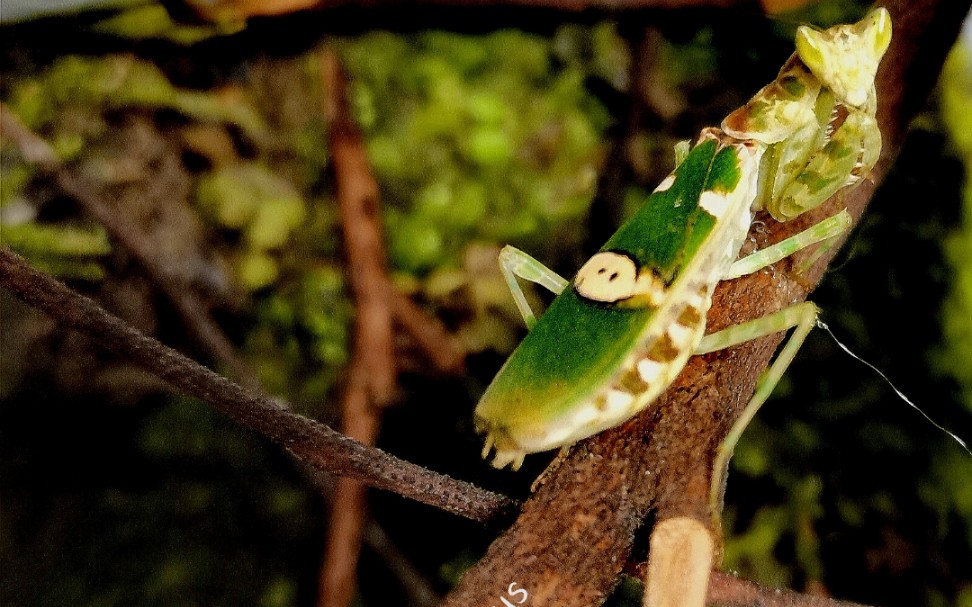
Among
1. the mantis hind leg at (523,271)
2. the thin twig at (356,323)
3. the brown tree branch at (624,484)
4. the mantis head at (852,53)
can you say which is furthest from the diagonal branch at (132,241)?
the mantis head at (852,53)

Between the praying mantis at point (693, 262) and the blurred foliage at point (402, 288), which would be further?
the blurred foliage at point (402, 288)

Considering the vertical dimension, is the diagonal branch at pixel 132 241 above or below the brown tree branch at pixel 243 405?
below

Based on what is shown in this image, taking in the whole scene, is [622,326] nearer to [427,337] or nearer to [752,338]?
[752,338]

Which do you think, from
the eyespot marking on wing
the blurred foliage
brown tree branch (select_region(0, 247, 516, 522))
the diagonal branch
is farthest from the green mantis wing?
the diagonal branch

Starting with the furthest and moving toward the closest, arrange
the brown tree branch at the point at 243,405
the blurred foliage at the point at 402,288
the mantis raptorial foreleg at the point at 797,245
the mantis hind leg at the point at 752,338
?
the blurred foliage at the point at 402,288 < the mantis raptorial foreleg at the point at 797,245 < the mantis hind leg at the point at 752,338 < the brown tree branch at the point at 243,405

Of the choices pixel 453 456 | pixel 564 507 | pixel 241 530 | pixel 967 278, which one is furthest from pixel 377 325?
pixel 967 278

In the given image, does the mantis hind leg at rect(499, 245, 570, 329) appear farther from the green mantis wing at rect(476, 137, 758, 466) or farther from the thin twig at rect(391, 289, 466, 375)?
the thin twig at rect(391, 289, 466, 375)

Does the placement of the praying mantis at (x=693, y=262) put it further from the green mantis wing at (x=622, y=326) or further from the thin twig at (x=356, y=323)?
the thin twig at (x=356, y=323)
